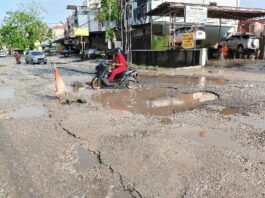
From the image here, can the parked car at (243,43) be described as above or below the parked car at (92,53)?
above

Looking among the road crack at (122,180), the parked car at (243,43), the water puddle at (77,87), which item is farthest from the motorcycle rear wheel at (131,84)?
the parked car at (243,43)

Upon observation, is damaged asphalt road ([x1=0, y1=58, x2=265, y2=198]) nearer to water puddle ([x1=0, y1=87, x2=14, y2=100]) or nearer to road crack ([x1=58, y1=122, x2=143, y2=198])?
road crack ([x1=58, y1=122, x2=143, y2=198])

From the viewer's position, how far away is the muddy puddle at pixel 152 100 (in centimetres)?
902

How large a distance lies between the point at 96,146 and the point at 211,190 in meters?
2.45

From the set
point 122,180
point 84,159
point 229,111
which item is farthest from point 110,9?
point 122,180

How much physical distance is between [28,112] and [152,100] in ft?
12.2

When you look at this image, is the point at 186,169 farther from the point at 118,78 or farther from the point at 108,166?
the point at 118,78

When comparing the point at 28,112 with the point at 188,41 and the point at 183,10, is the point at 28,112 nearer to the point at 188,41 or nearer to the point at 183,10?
the point at 188,41

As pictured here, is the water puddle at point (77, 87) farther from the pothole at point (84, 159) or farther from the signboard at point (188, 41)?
the signboard at point (188, 41)

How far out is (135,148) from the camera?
5.67 meters

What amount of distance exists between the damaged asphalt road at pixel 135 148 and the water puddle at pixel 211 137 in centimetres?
2

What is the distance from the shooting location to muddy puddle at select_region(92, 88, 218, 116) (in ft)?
29.6

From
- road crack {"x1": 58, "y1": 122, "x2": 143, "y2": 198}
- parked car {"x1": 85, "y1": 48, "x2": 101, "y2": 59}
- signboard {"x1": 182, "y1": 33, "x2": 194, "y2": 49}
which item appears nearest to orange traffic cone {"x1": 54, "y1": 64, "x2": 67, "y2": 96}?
road crack {"x1": 58, "y1": 122, "x2": 143, "y2": 198}

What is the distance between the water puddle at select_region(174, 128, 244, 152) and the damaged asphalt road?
0.02 meters
